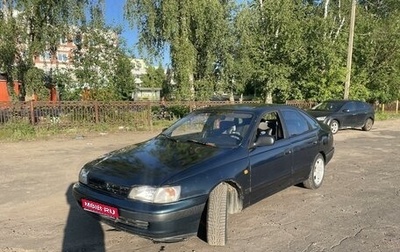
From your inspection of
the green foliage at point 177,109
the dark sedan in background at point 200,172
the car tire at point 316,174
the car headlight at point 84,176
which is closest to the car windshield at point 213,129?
the dark sedan in background at point 200,172

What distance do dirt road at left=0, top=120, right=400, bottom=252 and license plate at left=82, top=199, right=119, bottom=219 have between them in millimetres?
420

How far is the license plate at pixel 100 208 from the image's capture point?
3.50 m

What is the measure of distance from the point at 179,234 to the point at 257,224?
137 cm

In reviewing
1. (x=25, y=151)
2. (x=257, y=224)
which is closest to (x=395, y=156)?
(x=257, y=224)

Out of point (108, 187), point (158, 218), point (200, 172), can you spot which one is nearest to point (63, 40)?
point (108, 187)

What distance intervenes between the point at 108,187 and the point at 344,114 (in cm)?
1287

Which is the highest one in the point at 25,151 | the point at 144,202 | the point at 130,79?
the point at 130,79

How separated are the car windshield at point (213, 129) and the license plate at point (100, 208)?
4.75 feet

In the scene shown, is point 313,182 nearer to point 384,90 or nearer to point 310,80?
point 310,80

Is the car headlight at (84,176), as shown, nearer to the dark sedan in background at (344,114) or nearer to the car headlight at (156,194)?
the car headlight at (156,194)

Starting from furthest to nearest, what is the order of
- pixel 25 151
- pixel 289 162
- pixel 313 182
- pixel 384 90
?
pixel 384 90, pixel 25 151, pixel 313 182, pixel 289 162

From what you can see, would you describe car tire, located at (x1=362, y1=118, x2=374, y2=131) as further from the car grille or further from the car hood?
the car grille

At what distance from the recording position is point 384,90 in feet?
75.9

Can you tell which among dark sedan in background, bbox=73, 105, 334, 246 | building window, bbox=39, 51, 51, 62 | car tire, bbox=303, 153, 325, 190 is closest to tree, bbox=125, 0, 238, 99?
building window, bbox=39, 51, 51, 62
